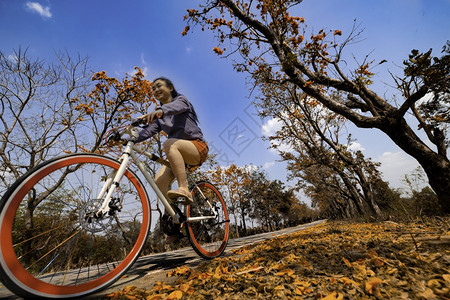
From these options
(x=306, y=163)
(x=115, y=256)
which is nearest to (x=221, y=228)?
(x=115, y=256)

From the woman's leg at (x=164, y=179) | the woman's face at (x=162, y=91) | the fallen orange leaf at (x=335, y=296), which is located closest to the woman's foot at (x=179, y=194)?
the woman's leg at (x=164, y=179)

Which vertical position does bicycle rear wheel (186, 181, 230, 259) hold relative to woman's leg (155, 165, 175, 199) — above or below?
below

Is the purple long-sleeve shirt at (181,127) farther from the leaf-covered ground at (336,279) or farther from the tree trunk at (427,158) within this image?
the tree trunk at (427,158)

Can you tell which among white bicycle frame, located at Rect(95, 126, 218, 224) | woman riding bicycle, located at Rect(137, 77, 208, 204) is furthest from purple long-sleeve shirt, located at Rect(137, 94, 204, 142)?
white bicycle frame, located at Rect(95, 126, 218, 224)

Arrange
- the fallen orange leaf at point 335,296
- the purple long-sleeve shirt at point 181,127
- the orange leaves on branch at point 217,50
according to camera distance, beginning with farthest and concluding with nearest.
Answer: the orange leaves on branch at point 217,50 → the purple long-sleeve shirt at point 181,127 → the fallen orange leaf at point 335,296

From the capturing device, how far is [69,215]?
4.77 ft

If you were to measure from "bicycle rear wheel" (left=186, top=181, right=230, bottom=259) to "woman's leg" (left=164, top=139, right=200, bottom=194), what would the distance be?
51cm

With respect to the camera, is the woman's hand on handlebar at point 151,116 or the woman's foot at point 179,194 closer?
the woman's hand on handlebar at point 151,116

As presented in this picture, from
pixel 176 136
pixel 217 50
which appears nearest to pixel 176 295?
→ pixel 176 136

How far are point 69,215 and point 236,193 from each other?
28.7m

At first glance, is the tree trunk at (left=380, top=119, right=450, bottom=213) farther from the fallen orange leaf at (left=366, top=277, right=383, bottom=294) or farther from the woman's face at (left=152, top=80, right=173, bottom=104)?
the woman's face at (left=152, top=80, right=173, bottom=104)

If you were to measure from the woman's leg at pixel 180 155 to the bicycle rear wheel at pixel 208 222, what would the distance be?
513 millimetres

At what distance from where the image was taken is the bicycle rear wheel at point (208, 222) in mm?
2621

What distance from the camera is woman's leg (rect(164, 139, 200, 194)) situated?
81.9 inches
